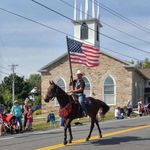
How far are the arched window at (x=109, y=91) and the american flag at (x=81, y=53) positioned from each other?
18.3 m

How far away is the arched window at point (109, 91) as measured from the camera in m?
58.4

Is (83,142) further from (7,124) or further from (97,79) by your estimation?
(97,79)

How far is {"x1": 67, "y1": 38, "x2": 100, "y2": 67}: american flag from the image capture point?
35.1 metres

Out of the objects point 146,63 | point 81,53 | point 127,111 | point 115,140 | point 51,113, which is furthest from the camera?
point 146,63

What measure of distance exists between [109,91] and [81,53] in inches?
844

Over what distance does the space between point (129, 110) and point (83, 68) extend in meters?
20.2

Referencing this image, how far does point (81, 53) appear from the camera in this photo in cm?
3791

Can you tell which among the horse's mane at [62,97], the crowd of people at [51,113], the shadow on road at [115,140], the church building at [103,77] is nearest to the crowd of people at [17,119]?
the crowd of people at [51,113]

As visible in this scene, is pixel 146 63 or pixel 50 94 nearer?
pixel 50 94

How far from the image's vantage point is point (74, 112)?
1495cm

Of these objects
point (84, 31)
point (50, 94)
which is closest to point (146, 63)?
point (84, 31)

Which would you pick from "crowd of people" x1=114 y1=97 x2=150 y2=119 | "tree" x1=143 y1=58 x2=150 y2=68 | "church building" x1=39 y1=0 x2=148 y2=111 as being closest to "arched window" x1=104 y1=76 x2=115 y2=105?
"church building" x1=39 y1=0 x2=148 y2=111

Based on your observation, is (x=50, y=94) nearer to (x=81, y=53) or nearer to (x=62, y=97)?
(x=62, y=97)

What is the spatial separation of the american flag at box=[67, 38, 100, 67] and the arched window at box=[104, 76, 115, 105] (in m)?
18.3
